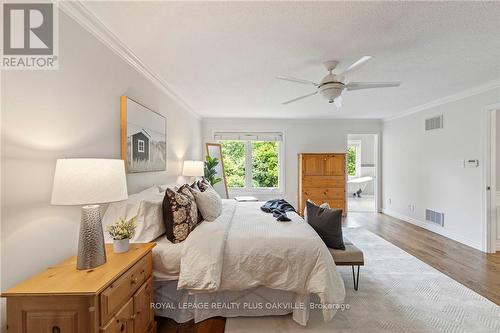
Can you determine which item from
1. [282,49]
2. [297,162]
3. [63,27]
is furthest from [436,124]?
[63,27]

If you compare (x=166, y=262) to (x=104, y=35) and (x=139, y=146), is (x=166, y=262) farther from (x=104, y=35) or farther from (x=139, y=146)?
(x=104, y=35)

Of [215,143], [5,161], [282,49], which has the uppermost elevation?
[282,49]

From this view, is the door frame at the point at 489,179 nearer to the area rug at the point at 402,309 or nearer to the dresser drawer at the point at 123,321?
the area rug at the point at 402,309

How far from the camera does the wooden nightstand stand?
1102 millimetres

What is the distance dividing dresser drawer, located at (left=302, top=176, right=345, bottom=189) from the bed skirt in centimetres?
360

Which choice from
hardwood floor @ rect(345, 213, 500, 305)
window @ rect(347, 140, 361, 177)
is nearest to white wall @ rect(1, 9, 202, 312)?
hardwood floor @ rect(345, 213, 500, 305)

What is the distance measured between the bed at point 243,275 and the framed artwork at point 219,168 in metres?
3.49

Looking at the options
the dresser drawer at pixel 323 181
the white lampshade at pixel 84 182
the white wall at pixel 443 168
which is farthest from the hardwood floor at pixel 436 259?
the white lampshade at pixel 84 182

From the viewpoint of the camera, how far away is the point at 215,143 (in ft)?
19.0

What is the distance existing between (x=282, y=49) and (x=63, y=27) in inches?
68.7

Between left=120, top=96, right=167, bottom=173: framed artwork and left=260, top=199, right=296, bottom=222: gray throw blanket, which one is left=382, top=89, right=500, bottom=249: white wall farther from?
left=120, top=96, right=167, bottom=173: framed artwork

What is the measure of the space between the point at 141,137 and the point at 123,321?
179cm

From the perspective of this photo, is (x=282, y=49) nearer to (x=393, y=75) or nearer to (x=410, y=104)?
(x=393, y=75)

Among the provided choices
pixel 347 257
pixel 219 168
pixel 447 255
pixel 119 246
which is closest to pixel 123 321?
pixel 119 246
